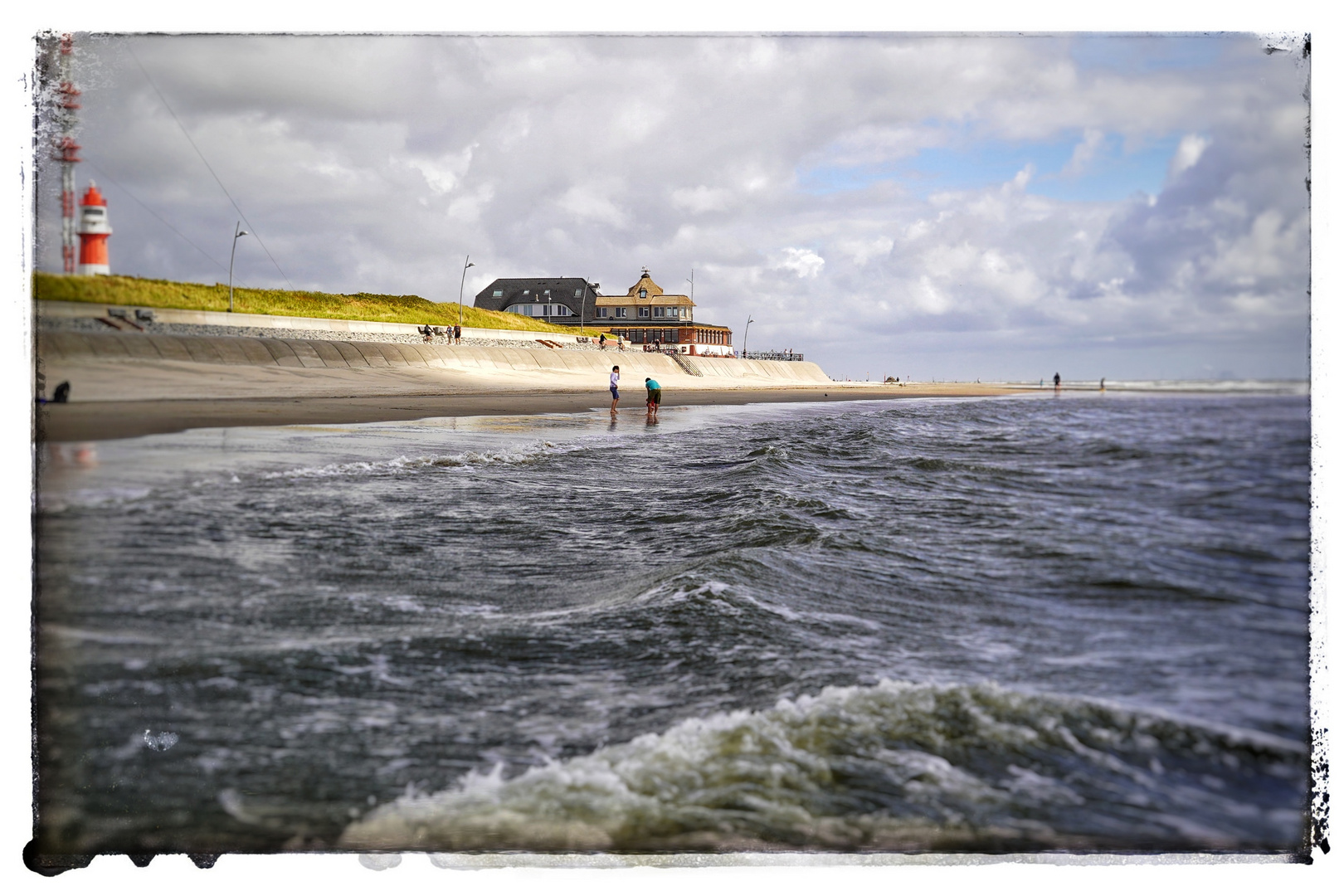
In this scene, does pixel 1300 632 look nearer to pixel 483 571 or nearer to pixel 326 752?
pixel 326 752

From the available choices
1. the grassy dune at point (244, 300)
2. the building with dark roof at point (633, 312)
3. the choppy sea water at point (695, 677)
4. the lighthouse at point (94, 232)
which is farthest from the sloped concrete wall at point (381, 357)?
the building with dark roof at point (633, 312)

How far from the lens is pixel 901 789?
2896mm

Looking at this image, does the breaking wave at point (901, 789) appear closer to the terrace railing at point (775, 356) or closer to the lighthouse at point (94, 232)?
the lighthouse at point (94, 232)

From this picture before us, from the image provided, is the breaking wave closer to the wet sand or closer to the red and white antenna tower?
the wet sand

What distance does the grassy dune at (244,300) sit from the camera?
3.01 m

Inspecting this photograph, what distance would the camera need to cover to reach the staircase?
59.2m

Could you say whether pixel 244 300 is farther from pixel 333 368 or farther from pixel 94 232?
pixel 333 368

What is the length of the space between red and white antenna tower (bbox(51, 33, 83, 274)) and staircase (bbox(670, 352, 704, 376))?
55.8m

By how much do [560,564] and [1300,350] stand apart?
4.96 meters

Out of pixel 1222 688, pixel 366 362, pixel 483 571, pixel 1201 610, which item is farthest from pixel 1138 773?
pixel 366 362

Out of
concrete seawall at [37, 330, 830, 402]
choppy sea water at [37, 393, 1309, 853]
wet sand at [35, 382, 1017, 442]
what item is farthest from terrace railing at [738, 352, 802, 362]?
choppy sea water at [37, 393, 1309, 853]

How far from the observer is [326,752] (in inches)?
123

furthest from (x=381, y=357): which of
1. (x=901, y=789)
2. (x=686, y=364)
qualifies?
(x=901, y=789)

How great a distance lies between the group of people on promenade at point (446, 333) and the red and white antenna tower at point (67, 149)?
37413mm
